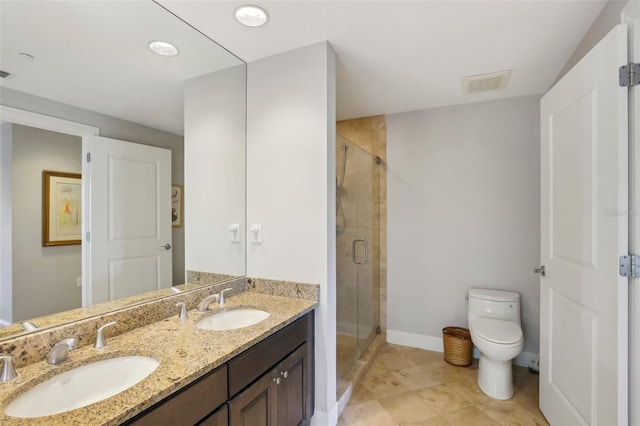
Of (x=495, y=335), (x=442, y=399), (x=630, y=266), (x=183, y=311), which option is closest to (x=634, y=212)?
(x=630, y=266)

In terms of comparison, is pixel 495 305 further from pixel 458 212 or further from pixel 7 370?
pixel 7 370

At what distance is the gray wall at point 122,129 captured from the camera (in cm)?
107

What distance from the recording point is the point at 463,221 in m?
2.79

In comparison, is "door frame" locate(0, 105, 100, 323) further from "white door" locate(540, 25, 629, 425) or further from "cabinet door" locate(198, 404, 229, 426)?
"white door" locate(540, 25, 629, 425)

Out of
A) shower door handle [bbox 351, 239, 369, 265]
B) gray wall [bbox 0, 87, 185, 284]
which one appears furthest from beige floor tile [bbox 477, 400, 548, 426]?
gray wall [bbox 0, 87, 185, 284]

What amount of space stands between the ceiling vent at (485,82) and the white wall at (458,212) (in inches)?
12.7

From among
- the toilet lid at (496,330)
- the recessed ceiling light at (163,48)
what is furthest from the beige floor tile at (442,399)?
the recessed ceiling light at (163,48)

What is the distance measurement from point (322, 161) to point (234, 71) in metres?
0.92

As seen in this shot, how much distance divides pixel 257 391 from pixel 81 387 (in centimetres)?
64

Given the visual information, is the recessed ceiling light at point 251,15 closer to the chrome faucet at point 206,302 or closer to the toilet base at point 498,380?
the chrome faucet at point 206,302

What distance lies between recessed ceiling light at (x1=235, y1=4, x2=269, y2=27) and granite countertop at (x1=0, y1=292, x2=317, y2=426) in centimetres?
158

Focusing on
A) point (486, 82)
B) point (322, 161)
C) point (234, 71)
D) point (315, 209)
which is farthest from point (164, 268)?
point (486, 82)

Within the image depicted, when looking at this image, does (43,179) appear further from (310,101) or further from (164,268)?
(310,101)

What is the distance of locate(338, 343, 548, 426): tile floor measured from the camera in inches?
74.6
